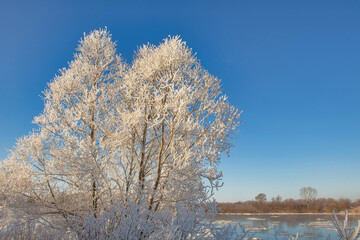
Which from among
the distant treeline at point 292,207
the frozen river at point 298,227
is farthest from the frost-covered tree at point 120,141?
the distant treeline at point 292,207

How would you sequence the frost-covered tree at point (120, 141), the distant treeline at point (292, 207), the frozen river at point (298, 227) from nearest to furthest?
the frost-covered tree at point (120, 141), the frozen river at point (298, 227), the distant treeline at point (292, 207)

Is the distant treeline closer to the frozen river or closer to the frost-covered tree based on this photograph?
the frozen river

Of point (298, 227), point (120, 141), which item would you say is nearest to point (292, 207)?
point (298, 227)

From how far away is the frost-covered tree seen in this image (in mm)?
5141

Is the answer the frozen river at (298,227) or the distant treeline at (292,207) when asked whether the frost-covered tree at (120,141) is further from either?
the distant treeline at (292,207)

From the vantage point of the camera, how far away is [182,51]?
21.0ft

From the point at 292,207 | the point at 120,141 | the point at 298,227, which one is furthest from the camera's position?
the point at 292,207

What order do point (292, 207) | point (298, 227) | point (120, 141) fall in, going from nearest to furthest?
point (120, 141), point (298, 227), point (292, 207)

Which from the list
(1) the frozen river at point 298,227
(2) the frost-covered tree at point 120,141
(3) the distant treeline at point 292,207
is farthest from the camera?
(3) the distant treeline at point 292,207

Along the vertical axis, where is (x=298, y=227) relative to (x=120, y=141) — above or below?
below

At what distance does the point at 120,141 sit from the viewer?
5230 mm

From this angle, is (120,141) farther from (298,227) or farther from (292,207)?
(292,207)

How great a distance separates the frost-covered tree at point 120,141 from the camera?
5.14 m

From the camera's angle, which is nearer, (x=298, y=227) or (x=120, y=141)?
(x=120, y=141)
